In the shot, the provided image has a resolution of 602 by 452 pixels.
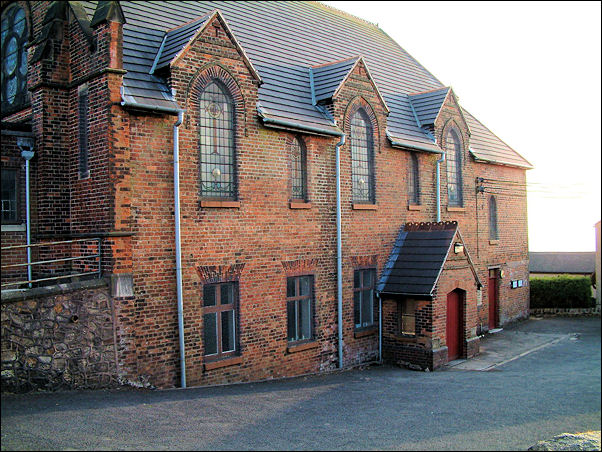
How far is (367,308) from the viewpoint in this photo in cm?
1784

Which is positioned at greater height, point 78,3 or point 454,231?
point 78,3

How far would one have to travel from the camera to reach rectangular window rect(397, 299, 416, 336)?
56.5ft

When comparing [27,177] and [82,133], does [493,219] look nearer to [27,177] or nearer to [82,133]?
[82,133]

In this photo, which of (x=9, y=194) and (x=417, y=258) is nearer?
(x=9, y=194)

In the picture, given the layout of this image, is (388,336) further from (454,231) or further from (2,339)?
(2,339)

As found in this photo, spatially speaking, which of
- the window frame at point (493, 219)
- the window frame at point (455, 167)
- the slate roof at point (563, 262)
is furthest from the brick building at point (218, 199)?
the slate roof at point (563, 262)

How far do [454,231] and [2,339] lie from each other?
1253 cm

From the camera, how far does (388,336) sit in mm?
17672

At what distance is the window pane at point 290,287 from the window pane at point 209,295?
2.52 metres

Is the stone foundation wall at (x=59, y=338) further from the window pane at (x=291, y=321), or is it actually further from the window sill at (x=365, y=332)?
the window sill at (x=365, y=332)

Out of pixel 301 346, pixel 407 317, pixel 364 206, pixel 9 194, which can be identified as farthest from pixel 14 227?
pixel 407 317

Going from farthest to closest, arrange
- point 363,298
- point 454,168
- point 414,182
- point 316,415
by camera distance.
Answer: point 454,168 → point 414,182 → point 363,298 → point 316,415

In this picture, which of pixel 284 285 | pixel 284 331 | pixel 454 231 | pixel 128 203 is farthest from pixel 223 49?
pixel 454 231

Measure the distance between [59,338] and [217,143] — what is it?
222 inches
